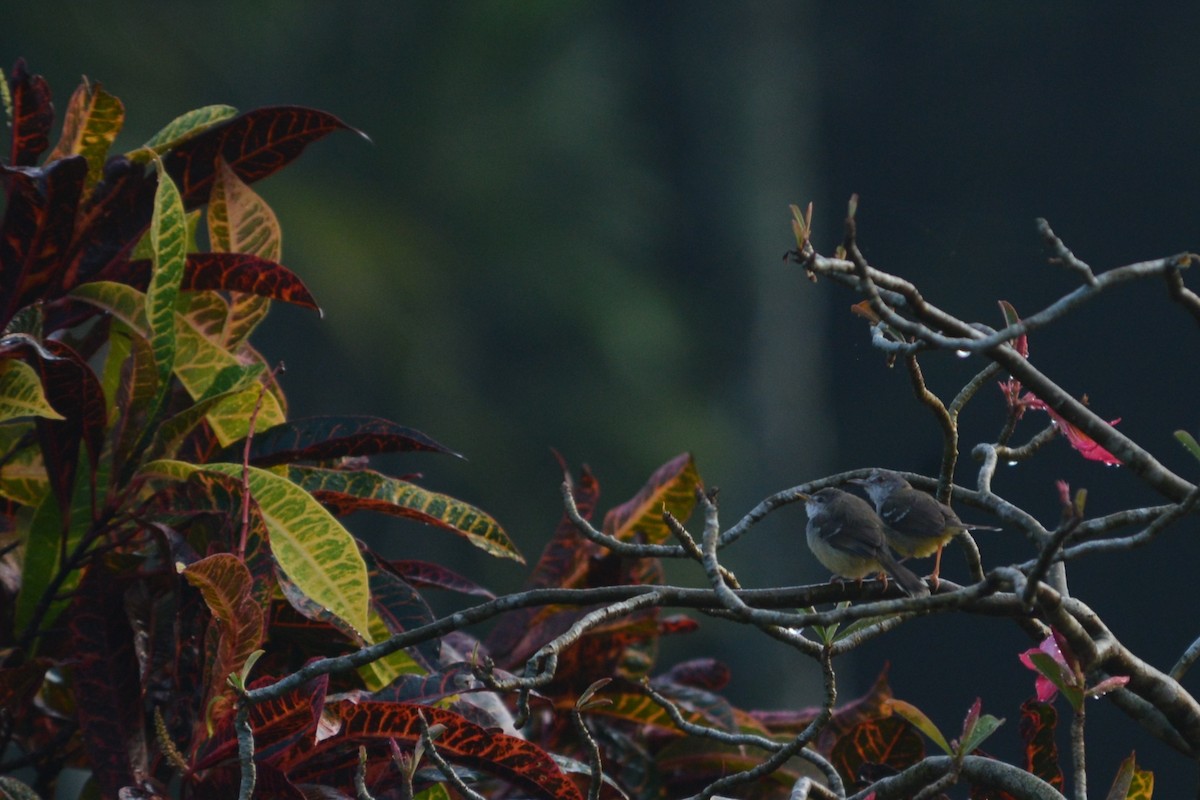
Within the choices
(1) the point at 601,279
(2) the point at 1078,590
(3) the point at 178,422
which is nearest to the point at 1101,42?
(2) the point at 1078,590

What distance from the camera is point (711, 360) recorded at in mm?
10719

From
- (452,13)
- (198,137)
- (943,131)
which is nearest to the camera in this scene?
(198,137)

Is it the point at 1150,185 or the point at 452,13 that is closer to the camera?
the point at 1150,185

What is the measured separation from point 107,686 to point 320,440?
0.38m

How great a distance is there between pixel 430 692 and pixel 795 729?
803 millimetres

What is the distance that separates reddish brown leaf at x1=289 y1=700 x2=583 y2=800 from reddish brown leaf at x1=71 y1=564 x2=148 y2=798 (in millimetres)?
207

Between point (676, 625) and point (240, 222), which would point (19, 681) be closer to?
point (240, 222)

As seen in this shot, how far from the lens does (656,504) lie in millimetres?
1967

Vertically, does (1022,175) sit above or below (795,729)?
above

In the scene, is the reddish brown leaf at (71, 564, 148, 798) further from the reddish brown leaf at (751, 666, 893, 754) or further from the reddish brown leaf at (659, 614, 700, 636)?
the reddish brown leaf at (751, 666, 893, 754)

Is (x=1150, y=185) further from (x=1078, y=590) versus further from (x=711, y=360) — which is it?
(x=711, y=360)

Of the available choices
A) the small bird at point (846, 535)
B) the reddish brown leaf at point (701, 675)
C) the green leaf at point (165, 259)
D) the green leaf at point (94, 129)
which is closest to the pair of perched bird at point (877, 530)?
the small bird at point (846, 535)

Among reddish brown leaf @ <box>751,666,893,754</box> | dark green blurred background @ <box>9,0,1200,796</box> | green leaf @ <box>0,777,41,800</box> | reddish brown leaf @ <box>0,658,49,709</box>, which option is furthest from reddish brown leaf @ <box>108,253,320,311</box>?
dark green blurred background @ <box>9,0,1200,796</box>

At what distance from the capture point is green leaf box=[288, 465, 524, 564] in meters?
1.63
